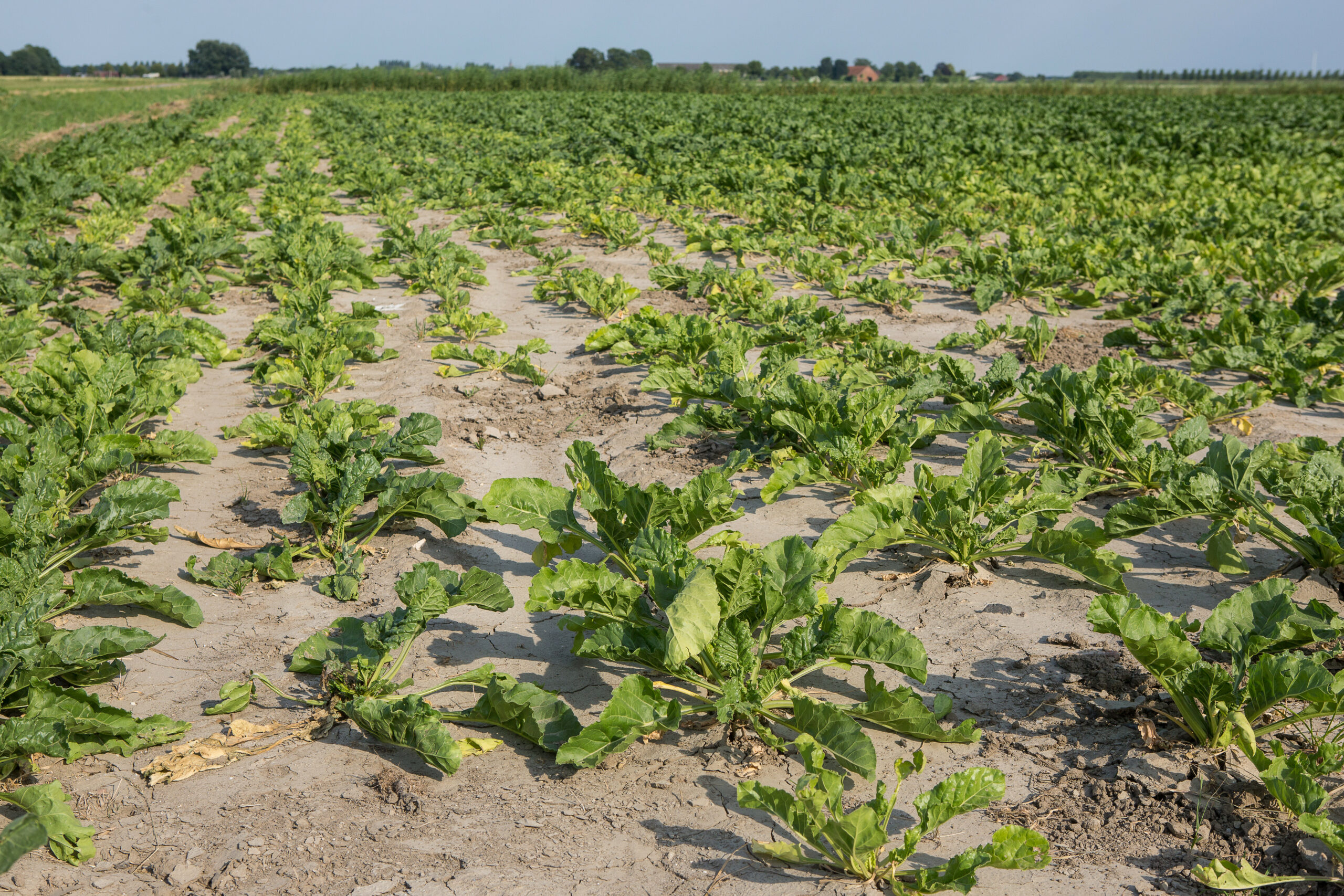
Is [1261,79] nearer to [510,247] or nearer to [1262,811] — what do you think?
[510,247]

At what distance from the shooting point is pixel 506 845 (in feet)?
8.00

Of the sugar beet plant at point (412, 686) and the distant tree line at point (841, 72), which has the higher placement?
the distant tree line at point (841, 72)

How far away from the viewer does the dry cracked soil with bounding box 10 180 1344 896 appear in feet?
7.59

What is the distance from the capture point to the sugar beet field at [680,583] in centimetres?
239

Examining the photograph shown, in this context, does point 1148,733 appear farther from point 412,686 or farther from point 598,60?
point 598,60

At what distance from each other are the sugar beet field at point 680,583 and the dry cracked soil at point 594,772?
14 millimetres

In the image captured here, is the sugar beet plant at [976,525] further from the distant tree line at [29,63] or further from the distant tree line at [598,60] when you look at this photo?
the distant tree line at [29,63]

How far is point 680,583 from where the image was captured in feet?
10.1

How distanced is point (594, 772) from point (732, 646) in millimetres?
593

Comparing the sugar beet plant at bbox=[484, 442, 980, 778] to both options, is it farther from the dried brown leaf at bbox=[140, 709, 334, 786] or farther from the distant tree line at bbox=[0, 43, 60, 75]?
the distant tree line at bbox=[0, 43, 60, 75]

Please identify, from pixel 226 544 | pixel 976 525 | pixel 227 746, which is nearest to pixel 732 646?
pixel 976 525

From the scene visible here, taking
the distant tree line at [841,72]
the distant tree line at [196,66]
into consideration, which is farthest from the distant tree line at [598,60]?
the distant tree line at [196,66]

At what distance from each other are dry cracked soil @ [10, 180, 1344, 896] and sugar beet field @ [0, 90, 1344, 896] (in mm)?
14

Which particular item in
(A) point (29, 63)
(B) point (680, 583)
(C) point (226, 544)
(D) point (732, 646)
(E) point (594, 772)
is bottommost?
(E) point (594, 772)
